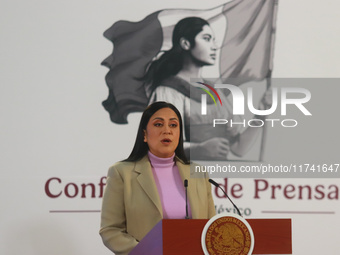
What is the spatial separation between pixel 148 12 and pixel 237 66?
80 centimetres

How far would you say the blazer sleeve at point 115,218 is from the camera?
2910 millimetres

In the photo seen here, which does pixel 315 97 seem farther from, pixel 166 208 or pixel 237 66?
pixel 166 208

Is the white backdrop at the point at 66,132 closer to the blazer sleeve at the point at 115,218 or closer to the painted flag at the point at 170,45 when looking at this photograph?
the painted flag at the point at 170,45

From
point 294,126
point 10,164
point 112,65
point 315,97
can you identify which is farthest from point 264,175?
point 10,164

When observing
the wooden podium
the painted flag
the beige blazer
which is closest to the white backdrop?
the painted flag

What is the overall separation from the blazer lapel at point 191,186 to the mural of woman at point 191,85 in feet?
3.74

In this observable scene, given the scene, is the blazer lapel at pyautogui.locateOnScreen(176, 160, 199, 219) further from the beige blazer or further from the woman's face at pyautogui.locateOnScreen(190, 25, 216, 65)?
the woman's face at pyautogui.locateOnScreen(190, 25, 216, 65)

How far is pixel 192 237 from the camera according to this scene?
2340 mm

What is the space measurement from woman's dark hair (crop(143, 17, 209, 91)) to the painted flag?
0.11 ft

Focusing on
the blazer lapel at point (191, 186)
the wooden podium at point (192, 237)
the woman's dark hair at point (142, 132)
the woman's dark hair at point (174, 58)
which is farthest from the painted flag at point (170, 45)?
the wooden podium at point (192, 237)

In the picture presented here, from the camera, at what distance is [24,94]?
14.0 feet

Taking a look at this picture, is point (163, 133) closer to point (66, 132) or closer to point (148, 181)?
point (148, 181)

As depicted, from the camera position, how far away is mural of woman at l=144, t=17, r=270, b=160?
4289 millimetres

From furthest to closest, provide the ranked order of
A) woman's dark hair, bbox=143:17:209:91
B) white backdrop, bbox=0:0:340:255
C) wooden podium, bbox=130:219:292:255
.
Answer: woman's dark hair, bbox=143:17:209:91
white backdrop, bbox=0:0:340:255
wooden podium, bbox=130:219:292:255
